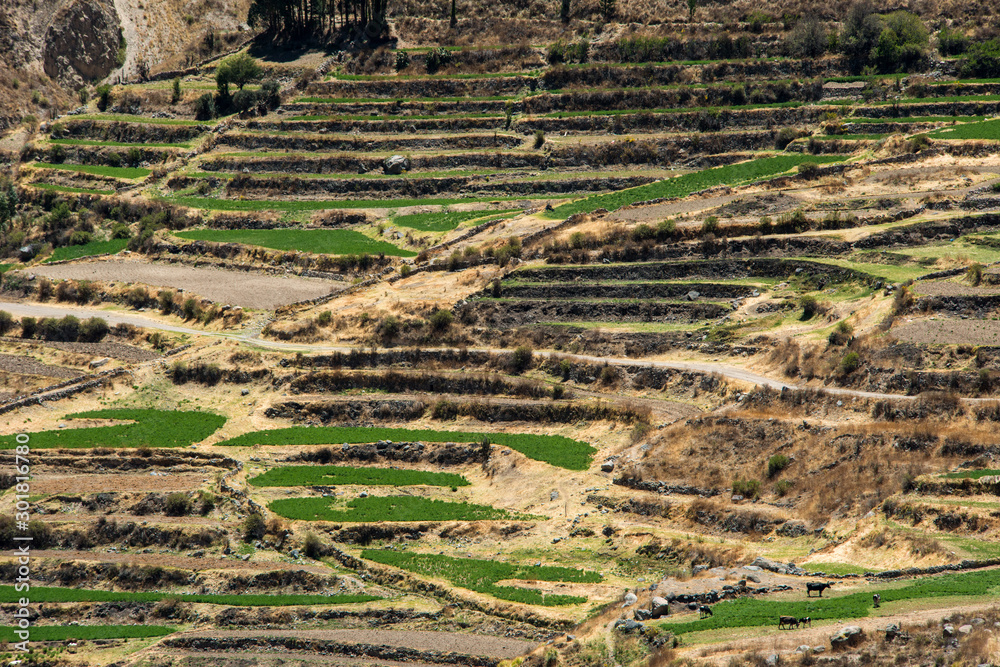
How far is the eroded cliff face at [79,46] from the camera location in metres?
141

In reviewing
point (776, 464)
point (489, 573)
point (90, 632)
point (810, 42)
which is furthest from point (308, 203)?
point (776, 464)

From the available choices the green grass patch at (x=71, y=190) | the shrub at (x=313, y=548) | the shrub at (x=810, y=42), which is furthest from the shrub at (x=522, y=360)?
the shrub at (x=810, y=42)

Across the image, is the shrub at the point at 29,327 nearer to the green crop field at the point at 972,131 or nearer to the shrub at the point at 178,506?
the shrub at the point at 178,506

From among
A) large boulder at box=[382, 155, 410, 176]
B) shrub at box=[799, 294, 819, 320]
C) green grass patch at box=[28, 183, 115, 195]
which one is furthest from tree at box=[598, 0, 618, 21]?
shrub at box=[799, 294, 819, 320]

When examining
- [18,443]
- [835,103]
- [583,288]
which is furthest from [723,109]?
[18,443]

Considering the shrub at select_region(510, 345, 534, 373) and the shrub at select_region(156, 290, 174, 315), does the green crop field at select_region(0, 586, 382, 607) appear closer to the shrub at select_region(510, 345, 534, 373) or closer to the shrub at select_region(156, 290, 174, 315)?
the shrub at select_region(510, 345, 534, 373)

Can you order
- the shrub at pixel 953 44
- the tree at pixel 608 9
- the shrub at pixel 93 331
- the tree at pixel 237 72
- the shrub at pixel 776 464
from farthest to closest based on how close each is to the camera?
the tree at pixel 608 9
the tree at pixel 237 72
the shrub at pixel 953 44
the shrub at pixel 93 331
the shrub at pixel 776 464

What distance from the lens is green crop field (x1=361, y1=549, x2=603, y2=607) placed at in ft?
144

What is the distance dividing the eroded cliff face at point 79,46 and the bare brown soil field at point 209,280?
60.0 metres

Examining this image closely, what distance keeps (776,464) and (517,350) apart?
2174 cm

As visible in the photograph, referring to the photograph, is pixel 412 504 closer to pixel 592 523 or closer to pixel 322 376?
pixel 592 523

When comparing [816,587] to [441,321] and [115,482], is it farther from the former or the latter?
[441,321]

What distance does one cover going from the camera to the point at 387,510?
53.2 metres

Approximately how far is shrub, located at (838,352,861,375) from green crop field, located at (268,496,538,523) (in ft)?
62.3
